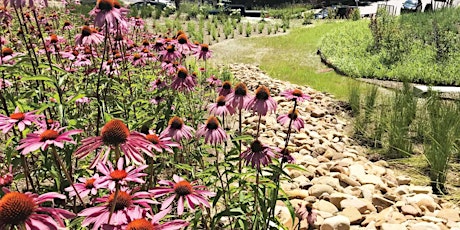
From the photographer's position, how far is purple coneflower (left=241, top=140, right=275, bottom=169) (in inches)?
59.9

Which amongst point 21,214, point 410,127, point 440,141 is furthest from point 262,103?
point 410,127

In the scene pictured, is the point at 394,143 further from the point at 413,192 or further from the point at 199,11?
the point at 199,11

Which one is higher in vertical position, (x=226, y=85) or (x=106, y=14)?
(x=106, y=14)

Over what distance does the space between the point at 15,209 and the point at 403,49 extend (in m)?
6.83

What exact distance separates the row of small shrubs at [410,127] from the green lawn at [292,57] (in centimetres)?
73

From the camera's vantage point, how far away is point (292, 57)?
23.9 ft

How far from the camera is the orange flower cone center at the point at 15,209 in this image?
2.34 ft

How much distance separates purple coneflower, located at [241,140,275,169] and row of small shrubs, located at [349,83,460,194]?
5.21ft

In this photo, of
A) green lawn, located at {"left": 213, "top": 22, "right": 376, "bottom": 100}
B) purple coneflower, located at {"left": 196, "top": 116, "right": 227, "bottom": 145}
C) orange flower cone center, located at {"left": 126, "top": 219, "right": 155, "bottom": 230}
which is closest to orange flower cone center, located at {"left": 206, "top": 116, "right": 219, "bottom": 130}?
purple coneflower, located at {"left": 196, "top": 116, "right": 227, "bottom": 145}

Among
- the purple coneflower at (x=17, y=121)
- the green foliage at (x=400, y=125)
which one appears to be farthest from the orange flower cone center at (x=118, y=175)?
the green foliage at (x=400, y=125)

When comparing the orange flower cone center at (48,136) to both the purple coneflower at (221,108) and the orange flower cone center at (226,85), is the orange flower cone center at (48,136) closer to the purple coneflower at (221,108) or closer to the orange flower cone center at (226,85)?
the purple coneflower at (221,108)

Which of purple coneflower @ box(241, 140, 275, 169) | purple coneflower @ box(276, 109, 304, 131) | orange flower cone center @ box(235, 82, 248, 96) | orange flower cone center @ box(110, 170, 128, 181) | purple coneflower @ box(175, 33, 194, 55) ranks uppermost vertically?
purple coneflower @ box(175, 33, 194, 55)

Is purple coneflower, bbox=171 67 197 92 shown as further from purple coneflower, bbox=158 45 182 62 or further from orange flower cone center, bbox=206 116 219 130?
orange flower cone center, bbox=206 116 219 130

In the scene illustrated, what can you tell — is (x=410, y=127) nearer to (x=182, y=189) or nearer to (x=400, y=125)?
(x=400, y=125)
